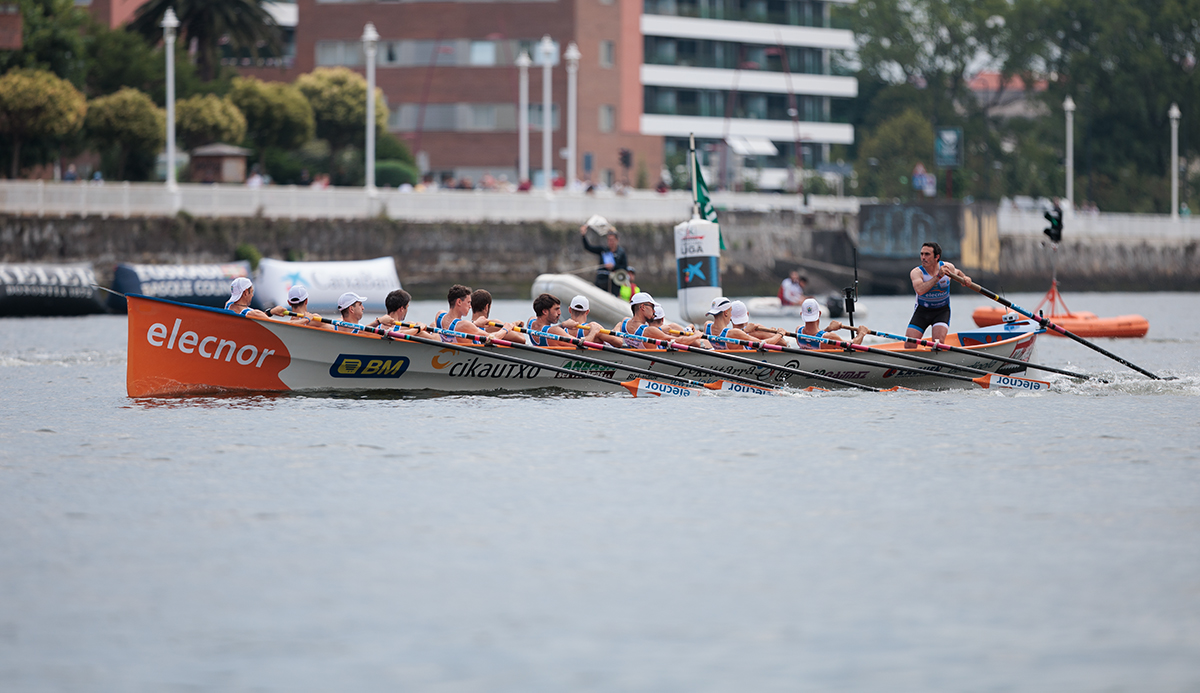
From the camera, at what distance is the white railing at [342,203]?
4772 centimetres

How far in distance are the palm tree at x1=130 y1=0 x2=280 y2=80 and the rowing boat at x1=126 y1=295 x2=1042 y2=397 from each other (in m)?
46.4

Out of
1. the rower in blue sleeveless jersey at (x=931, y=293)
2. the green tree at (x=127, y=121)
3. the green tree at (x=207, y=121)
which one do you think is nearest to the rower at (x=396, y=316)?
the rower in blue sleeveless jersey at (x=931, y=293)

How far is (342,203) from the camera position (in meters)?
53.2

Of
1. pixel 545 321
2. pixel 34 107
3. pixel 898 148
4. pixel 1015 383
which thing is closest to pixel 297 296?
pixel 545 321

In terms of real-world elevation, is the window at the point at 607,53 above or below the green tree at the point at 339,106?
above

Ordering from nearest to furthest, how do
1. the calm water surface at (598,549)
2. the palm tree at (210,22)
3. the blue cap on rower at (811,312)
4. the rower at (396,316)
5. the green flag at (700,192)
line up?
the calm water surface at (598,549)
the rower at (396,316)
the blue cap on rower at (811,312)
the green flag at (700,192)
the palm tree at (210,22)

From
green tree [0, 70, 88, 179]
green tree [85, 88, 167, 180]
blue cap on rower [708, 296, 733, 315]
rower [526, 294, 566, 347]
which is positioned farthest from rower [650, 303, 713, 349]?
green tree [85, 88, 167, 180]

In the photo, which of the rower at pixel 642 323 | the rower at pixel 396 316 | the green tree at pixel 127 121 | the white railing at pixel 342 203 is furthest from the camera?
the green tree at pixel 127 121

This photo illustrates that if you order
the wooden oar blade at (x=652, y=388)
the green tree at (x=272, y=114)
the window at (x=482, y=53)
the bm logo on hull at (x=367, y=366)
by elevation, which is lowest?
the wooden oar blade at (x=652, y=388)

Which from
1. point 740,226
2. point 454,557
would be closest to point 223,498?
point 454,557

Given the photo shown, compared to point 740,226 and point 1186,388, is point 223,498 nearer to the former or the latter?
point 1186,388

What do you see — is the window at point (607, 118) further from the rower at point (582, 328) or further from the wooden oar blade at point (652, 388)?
the wooden oar blade at point (652, 388)

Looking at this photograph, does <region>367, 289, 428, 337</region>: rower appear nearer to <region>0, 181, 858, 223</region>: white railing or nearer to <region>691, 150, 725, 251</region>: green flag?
<region>691, 150, 725, 251</region>: green flag

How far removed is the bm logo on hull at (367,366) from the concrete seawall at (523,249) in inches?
1113
